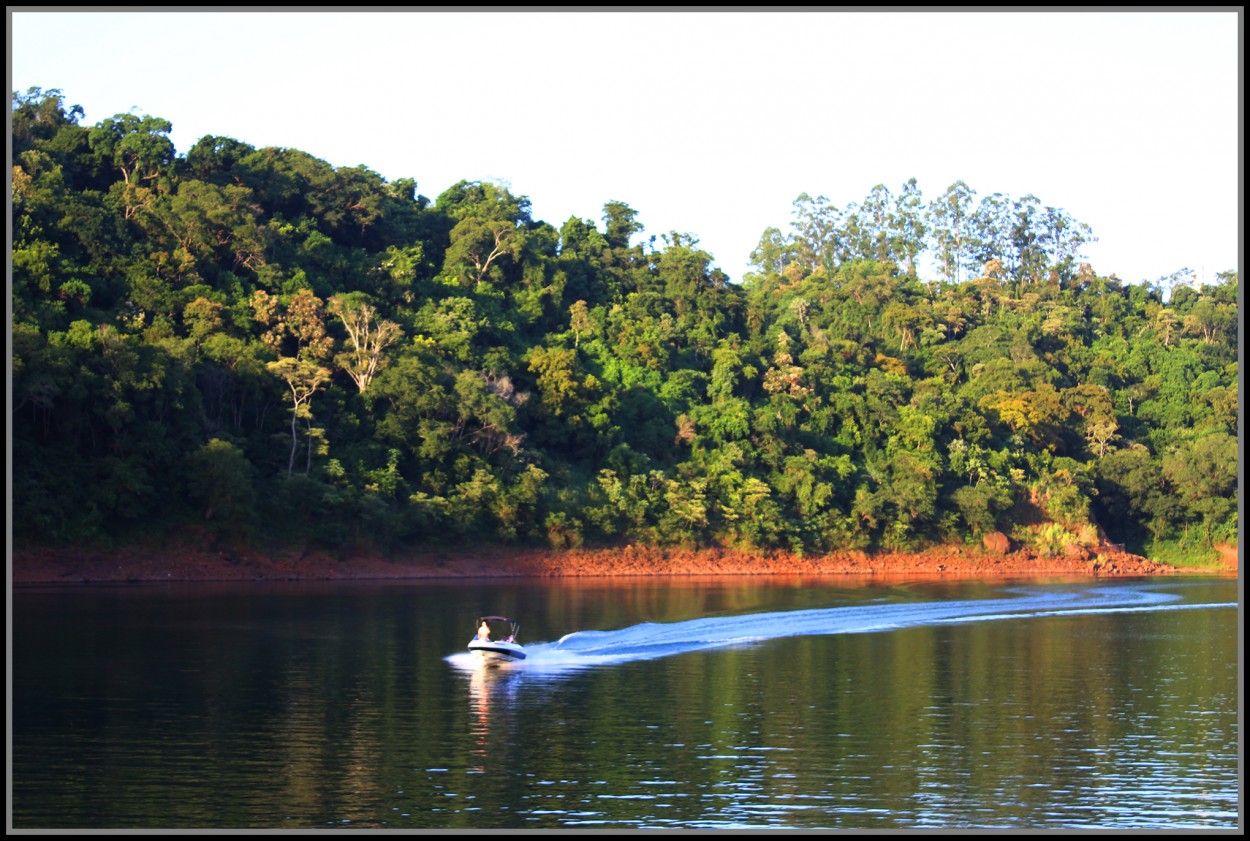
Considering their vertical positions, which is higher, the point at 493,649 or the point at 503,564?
the point at 503,564

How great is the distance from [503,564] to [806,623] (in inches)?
794

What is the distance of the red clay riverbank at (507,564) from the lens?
1737 inches

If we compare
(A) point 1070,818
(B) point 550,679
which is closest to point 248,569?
(B) point 550,679

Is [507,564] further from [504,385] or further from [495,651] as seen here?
[495,651]

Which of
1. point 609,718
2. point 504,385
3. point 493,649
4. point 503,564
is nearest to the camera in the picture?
point 609,718

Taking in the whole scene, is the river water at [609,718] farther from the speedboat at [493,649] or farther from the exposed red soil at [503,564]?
the exposed red soil at [503,564]

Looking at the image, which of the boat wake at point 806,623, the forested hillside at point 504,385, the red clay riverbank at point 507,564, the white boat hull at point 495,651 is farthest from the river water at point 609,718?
the forested hillside at point 504,385

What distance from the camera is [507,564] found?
5575 cm

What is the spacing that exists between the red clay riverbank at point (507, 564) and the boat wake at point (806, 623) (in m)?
12.3

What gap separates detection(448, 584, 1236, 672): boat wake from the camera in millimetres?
30812

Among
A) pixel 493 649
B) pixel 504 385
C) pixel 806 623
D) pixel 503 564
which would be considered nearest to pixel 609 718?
pixel 493 649

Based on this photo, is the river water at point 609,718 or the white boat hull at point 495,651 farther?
the white boat hull at point 495,651

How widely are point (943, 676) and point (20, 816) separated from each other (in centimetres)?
1958

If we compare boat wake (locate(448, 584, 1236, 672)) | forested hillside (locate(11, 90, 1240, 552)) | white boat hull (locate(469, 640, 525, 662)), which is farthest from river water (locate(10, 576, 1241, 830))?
forested hillside (locate(11, 90, 1240, 552))
